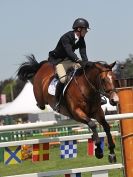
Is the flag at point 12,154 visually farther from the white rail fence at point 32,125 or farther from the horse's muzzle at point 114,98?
the horse's muzzle at point 114,98

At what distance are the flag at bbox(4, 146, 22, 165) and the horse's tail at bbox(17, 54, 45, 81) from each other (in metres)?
3.14

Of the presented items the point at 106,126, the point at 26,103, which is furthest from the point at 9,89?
the point at 106,126

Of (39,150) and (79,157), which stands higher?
(39,150)

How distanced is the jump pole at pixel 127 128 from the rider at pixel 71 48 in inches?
31.7

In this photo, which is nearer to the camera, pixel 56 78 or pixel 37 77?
pixel 56 78

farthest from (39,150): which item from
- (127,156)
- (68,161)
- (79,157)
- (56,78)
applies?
(79,157)

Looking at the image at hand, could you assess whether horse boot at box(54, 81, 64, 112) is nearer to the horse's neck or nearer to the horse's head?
the horse's neck

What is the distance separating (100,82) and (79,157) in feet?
23.7

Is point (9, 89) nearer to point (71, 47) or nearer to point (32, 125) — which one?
point (71, 47)

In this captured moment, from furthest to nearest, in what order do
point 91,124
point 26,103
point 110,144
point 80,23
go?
point 26,103 → point 80,23 → point 110,144 → point 91,124

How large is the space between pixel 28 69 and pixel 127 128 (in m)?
2.93

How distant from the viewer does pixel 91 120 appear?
682 cm

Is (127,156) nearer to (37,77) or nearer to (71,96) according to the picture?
(71,96)

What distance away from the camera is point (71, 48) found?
7488 millimetres
